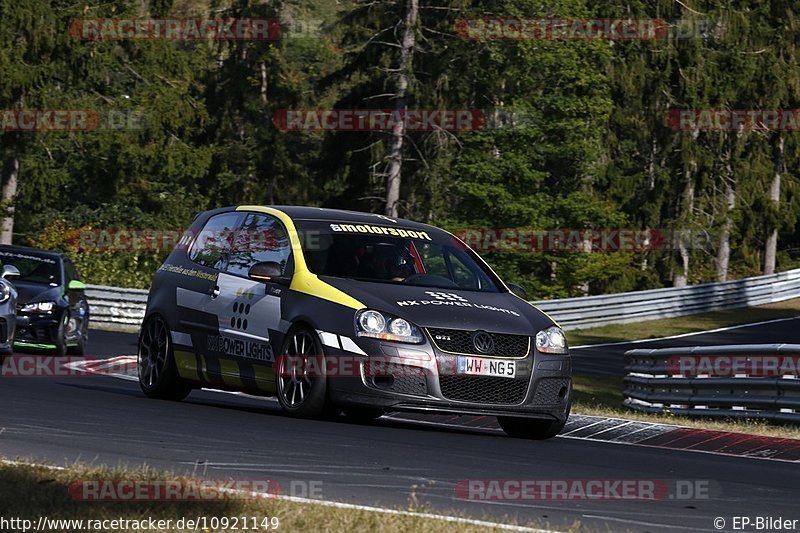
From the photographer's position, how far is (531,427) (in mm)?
11789

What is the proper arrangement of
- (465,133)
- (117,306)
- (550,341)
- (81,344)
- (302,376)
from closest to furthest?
1. (302,376)
2. (550,341)
3. (81,344)
4. (117,306)
5. (465,133)

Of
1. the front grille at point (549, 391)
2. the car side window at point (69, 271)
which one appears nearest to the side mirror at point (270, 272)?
the front grille at point (549, 391)

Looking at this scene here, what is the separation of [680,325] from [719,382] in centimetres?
2565

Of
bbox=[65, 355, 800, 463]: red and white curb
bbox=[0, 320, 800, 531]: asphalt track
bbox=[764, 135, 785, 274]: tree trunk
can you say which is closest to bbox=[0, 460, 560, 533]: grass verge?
bbox=[0, 320, 800, 531]: asphalt track

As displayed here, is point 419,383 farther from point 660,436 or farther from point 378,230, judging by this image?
point 660,436

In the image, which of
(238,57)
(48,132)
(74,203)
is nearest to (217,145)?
(238,57)

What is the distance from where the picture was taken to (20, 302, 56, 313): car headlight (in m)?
19.4

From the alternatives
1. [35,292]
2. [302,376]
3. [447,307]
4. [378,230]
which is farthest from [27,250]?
[447,307]

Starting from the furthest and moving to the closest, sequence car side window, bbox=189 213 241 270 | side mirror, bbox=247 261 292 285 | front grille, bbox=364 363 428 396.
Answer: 1. car side window, bbox=189 213 241 270
2. side mirror, bbox=247 261 292 285
3. front grille, bbox=364 363 428 396

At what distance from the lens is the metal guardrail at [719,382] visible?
15.0 m

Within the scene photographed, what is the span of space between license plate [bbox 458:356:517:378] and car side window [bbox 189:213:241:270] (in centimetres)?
272

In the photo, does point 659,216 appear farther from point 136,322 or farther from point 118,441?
point 118,441

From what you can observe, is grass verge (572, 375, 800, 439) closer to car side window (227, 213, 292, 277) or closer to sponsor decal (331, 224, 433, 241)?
sponsor decal (331, 224, 433, 241)

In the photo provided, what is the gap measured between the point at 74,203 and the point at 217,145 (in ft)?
27.5
